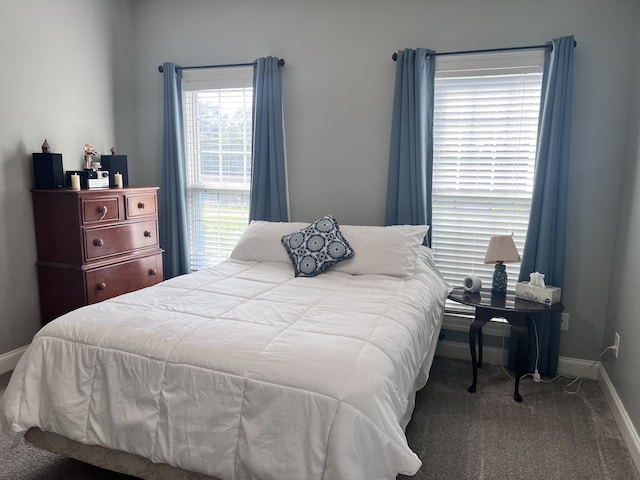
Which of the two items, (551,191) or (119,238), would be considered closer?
(551,191)

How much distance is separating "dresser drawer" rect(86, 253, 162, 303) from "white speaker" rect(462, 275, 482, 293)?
7.75 ft

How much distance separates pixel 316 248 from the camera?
9.97ft

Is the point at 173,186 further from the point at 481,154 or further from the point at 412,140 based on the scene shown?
the point at 481,154

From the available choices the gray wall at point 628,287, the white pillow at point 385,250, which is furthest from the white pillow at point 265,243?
the gray wall at point 628,287

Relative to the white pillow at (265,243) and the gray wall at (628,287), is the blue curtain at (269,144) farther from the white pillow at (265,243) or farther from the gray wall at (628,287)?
the gray wall at (628,287)

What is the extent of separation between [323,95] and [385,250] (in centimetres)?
136

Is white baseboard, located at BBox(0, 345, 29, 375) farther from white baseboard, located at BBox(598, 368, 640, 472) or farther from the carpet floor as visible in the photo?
white baseboard, located at BBox(598, 368, 640, 472)

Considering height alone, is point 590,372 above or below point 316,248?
below

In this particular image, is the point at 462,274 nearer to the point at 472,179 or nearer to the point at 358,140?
the point at 472,179

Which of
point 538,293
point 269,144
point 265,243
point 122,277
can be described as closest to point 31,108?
point 122,277

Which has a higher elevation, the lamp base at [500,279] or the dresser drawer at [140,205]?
the dresser drawer at [140,205]

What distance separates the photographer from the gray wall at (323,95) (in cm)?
291

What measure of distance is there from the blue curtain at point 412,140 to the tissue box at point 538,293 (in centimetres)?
69

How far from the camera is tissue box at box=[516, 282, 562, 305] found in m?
2.84
